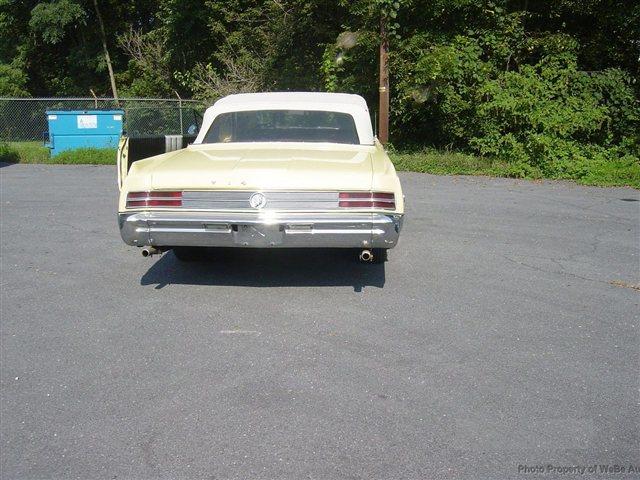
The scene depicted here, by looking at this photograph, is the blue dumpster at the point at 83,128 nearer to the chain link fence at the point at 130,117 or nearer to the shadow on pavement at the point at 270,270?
the chain link fence at the point at 130,117

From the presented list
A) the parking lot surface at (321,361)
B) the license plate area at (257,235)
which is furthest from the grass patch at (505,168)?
the license plate area at (257,235)

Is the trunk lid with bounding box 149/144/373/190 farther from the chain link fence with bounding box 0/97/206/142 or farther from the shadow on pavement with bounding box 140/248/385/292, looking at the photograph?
the chain link fence with bounding box 0/97/206/142

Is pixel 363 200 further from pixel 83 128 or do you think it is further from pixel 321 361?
pixel 83 128

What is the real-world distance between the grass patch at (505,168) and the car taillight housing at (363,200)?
29.0 feet

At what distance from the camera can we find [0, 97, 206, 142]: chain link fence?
2047 centimetres

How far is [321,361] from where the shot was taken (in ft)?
13.5

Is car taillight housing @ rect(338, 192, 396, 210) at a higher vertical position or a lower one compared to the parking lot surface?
higher

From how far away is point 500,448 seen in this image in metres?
3.12

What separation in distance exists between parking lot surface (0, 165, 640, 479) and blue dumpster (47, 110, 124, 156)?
39.7ft

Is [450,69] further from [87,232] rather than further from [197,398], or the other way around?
[197,398]

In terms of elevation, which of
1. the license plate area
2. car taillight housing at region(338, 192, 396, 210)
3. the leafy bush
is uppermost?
car taillight housing at region(338, 192, 396, 210)

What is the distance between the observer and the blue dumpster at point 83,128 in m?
18.6

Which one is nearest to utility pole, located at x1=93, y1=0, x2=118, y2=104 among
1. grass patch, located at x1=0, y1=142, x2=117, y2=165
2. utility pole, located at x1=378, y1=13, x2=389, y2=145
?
grass patch, located at x1=0, y1=142, x2=117, y2=165

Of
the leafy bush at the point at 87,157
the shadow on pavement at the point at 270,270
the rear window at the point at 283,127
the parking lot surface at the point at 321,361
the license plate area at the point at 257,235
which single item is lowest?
the leafy bush at the point at 87,157
